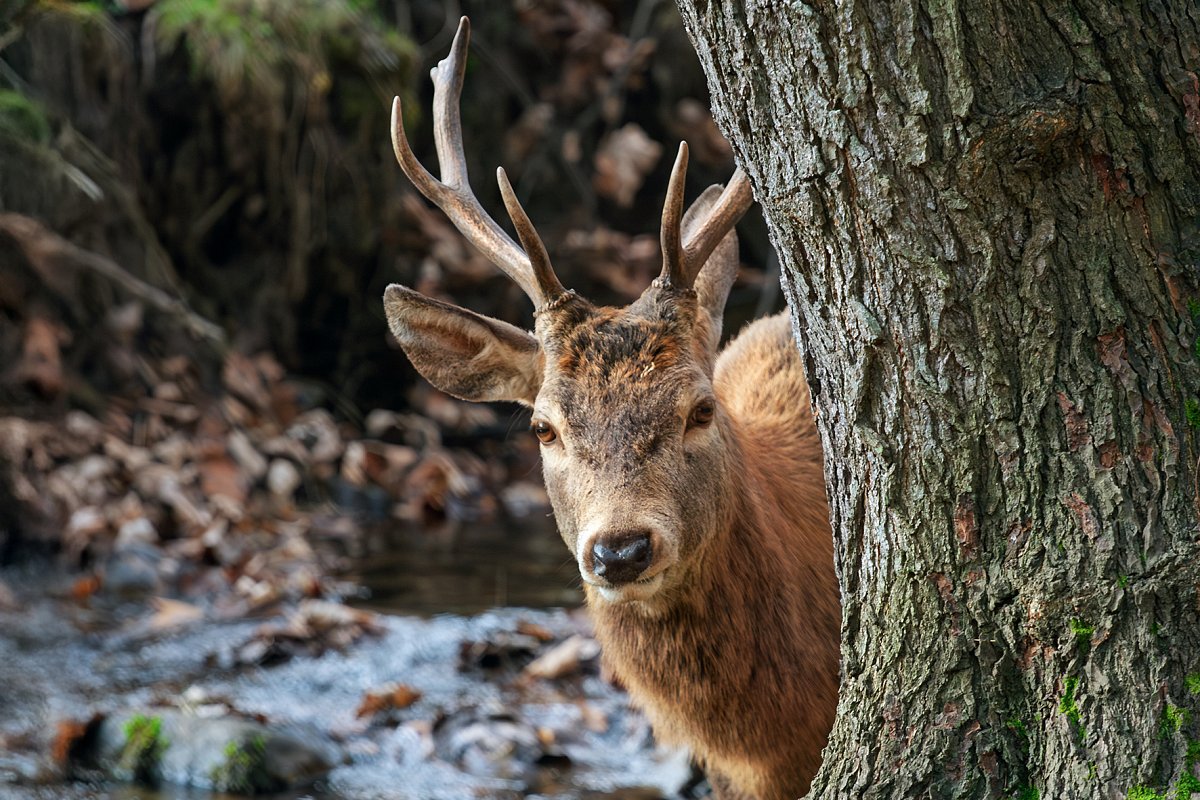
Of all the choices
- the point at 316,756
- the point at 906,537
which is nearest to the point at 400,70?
the point at 316,756

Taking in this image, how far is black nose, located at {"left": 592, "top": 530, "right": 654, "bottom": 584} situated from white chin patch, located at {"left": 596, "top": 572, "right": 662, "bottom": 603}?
5 cm

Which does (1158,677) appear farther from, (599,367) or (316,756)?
(316,756)

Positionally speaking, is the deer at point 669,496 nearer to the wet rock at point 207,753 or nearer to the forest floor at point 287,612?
the forest floor at point 287,612

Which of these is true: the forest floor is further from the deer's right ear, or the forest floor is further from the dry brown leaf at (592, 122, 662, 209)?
the dry brown leaf at (592, 122, 662, 209)

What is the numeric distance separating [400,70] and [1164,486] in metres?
7.90

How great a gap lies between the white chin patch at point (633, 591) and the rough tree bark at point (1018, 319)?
38.4 inches

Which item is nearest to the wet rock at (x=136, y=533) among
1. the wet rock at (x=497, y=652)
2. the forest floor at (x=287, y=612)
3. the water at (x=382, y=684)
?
the forest floor at (x=287, y=612)

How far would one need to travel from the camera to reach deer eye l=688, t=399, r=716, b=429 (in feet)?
13.6

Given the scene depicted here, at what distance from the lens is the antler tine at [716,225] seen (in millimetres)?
4391

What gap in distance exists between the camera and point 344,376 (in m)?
10.2

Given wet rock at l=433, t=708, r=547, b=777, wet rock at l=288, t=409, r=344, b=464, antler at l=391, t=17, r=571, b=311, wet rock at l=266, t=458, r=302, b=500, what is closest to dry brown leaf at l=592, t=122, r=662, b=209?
wet rock at l=288, t=409, r=344, b=464

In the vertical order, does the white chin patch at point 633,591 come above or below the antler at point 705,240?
below

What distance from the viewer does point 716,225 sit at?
439 cm

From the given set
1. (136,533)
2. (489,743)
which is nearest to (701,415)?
(489,743)
